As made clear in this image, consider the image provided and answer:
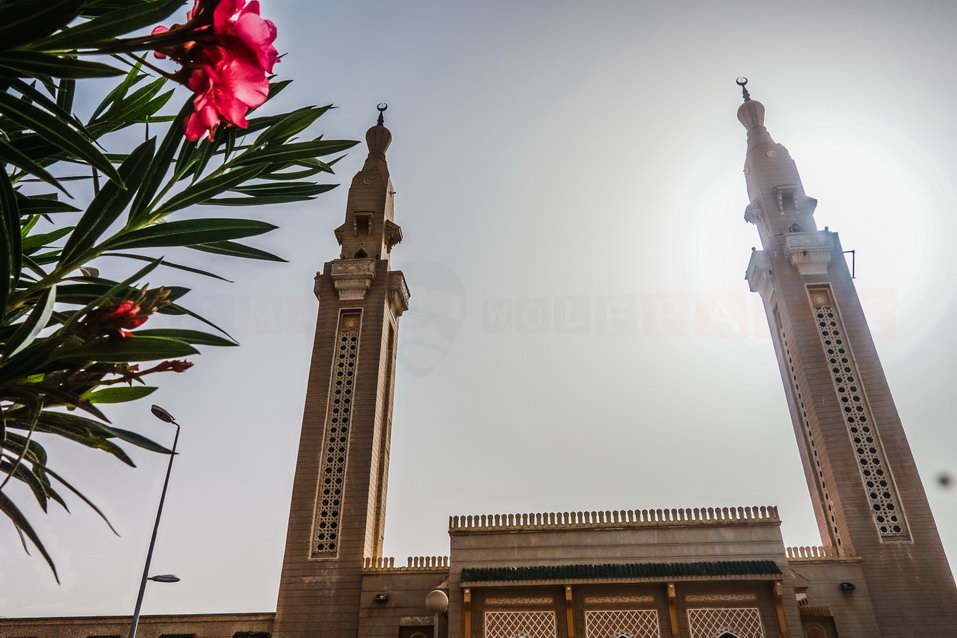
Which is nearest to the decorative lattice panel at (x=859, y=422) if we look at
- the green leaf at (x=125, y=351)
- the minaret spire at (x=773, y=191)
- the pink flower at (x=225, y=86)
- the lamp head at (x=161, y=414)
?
the minaret spire at (x=773, y=191)

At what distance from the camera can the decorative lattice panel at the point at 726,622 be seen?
14753 millimetres

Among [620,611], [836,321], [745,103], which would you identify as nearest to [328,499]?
[620,611]

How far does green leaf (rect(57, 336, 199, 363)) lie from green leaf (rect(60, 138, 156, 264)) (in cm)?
21

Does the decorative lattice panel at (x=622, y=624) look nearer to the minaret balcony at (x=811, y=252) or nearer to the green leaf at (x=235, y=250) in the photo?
the minaret balcony at (x=811, y=252)

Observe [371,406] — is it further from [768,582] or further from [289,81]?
[289,81]

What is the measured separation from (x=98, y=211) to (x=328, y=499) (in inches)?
740

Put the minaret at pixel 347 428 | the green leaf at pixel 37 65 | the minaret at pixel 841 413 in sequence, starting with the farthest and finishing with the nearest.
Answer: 1. the minaret at pixel 347 428
2. the minaret at pixel 841 413
3. the green leaf at pixel 37 65

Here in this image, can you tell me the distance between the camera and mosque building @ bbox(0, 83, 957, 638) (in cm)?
1536

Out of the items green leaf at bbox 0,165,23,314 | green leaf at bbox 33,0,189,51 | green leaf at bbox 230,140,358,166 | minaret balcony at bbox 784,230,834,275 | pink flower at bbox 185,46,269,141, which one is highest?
minaret balcony at bbox 784,230,834,275

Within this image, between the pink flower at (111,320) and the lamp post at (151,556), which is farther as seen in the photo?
the lamp post at (151,556)

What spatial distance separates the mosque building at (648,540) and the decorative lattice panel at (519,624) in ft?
0.13

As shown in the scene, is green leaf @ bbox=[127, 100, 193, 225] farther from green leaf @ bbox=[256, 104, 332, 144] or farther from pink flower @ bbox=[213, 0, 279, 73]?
pink flower @ bbox=[213, 0, 279, 73]

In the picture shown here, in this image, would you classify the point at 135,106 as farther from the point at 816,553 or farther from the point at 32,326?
the point at 816,553

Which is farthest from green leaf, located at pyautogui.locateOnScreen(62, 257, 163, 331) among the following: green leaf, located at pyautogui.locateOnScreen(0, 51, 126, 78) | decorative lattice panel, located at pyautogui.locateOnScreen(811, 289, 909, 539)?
decorative lattice panel, located at pyautogui.locateOnScreen(811, 289, 909, 539)
